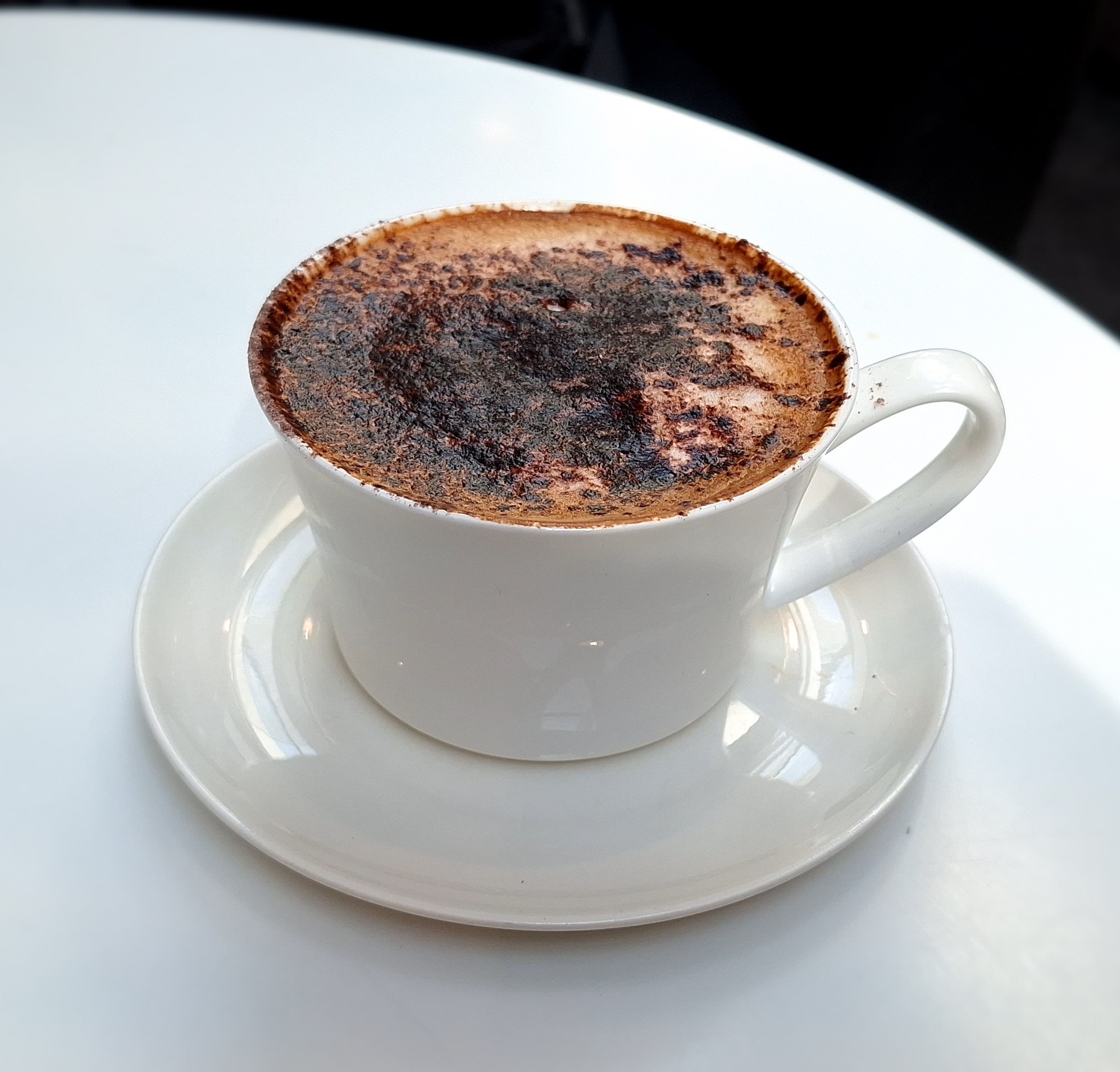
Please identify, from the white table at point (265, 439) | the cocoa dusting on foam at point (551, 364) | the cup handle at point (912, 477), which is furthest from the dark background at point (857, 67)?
the cup handle at point (912, 477)

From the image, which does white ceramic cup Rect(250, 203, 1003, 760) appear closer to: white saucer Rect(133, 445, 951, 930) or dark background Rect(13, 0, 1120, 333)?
white saucer Rect(133, 445, 951, 930)

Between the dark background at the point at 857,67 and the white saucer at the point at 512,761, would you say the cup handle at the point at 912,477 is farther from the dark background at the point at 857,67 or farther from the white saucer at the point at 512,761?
the dark background at the point at 857,67

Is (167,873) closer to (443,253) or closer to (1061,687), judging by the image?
(443,253)

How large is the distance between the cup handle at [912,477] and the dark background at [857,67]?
1.37 m

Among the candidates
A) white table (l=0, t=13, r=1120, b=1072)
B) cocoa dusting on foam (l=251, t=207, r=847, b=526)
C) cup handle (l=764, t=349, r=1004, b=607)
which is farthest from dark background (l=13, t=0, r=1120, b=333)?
cup handle (l=764, t=349, r=1004, b=607)

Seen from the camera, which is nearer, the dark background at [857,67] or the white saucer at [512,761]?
the white saucer at [512,761]

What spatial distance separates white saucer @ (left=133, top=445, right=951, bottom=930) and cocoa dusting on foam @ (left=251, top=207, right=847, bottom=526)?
18 centimetres

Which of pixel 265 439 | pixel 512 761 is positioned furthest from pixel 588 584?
pixel 265 439

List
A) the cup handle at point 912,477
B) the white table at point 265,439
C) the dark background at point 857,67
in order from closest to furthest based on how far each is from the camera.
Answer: the white table at point 265,439, the cup handle at point 912,477, the dark background at point 857,67

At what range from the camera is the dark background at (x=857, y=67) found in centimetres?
207

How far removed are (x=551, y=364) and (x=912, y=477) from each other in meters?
0.27

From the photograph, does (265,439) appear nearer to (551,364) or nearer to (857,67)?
(551,364)

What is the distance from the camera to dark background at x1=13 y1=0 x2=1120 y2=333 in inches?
81.6

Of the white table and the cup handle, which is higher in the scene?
the cup handle
